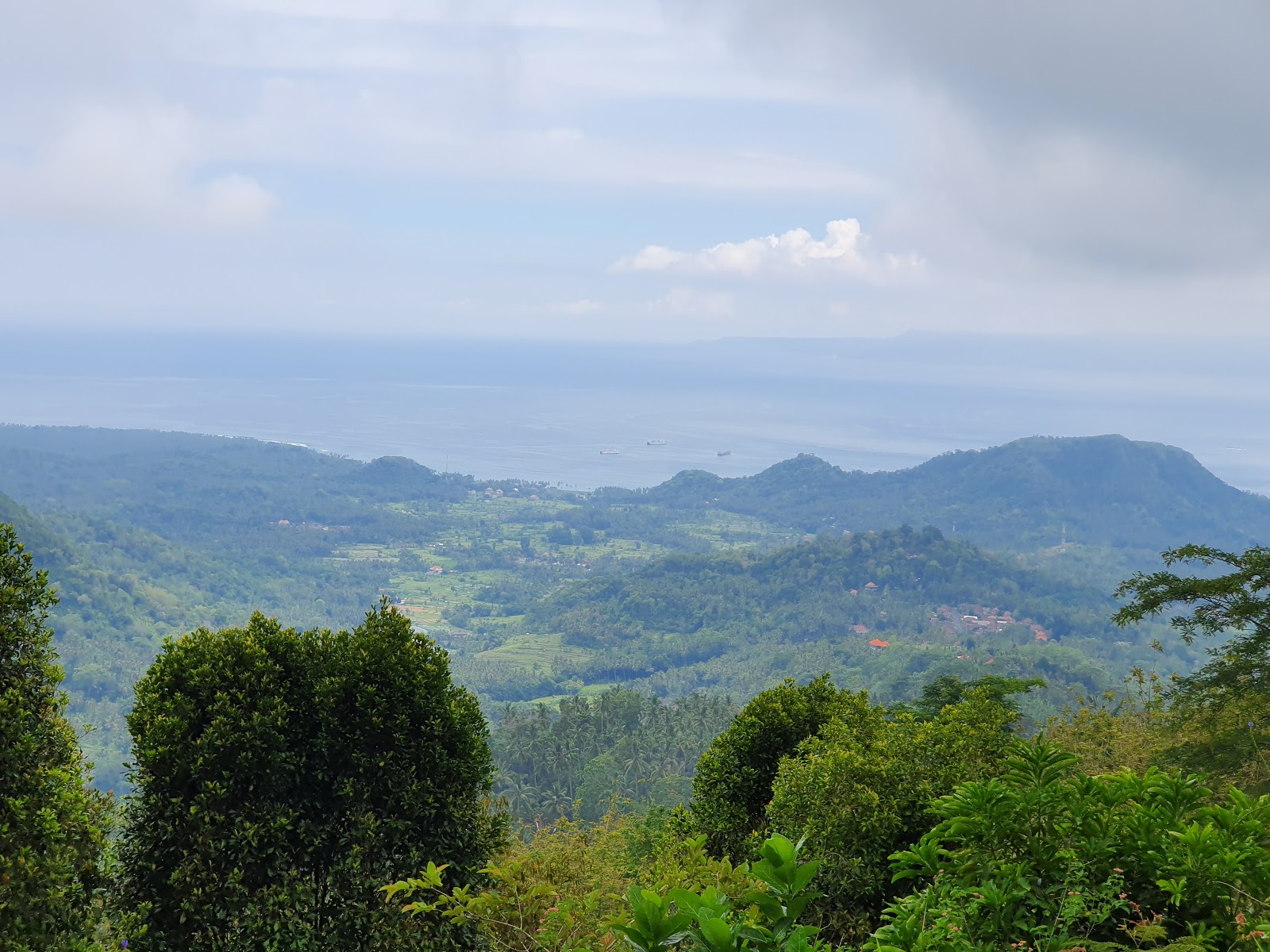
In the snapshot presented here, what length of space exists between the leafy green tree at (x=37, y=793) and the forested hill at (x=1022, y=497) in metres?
96.8

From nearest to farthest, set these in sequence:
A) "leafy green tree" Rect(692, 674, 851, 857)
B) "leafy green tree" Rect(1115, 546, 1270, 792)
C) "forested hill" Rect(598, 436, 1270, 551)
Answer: "leafy green tree" Rect(1115, 546, 1270, 792), "leafy green tree" Rect(692, 674, 851, 857), "forested hill" Rect(598, 436, 1270, 551)

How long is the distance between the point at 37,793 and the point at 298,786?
143 centimetres

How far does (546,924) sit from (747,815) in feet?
13.5

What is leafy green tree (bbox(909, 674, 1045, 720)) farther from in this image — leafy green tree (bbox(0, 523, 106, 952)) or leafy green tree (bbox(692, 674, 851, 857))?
leafy green tree (bbox(0, 523, 106, 952))

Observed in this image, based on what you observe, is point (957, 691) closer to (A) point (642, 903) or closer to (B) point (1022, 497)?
(A) point (642, 903)

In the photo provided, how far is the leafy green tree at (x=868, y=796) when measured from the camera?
5.00 meters

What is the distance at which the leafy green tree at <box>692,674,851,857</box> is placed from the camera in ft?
23.0

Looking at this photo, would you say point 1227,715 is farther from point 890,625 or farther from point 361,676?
point 890,625

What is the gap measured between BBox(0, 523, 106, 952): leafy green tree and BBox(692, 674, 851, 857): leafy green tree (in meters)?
4.34

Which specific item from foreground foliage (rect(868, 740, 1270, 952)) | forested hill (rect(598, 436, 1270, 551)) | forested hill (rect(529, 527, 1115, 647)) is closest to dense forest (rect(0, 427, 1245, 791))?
forested hill (rect(529, 527, 1115, 647))

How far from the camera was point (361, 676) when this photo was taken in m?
5.04

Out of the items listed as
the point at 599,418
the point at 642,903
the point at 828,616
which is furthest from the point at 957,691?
the point at 599,418

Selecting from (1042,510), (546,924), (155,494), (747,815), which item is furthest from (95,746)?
(1042,510)

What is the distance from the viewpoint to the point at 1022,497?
350 feet
